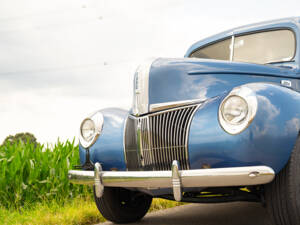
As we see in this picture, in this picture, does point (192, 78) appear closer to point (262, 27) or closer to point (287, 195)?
point (287, 195)

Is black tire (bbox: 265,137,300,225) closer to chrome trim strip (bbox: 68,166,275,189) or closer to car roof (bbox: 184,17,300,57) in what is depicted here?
chrome trim strip (bbox: 68,166,275,189)

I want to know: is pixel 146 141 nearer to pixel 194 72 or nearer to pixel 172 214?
pixel 194 72

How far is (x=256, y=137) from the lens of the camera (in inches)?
103

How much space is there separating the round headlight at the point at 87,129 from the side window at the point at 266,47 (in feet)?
5.88

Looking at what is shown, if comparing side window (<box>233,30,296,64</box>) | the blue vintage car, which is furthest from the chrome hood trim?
side window (<box>233,30,296,64</box>)

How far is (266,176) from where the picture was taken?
2535 millimetres

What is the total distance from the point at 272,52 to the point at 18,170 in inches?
134

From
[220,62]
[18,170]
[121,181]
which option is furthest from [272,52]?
[18,170]

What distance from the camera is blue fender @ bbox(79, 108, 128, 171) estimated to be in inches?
128

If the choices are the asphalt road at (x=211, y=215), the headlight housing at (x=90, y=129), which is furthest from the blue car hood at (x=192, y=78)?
the asphalt road at (x=211, y=215)

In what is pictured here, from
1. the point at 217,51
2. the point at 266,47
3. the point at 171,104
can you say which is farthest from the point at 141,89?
the point at 217,51

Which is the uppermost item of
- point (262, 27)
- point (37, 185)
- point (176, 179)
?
point (262, 27)

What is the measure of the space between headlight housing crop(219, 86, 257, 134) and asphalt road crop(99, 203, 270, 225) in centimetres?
133

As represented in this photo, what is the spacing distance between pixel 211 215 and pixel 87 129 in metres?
1.53
